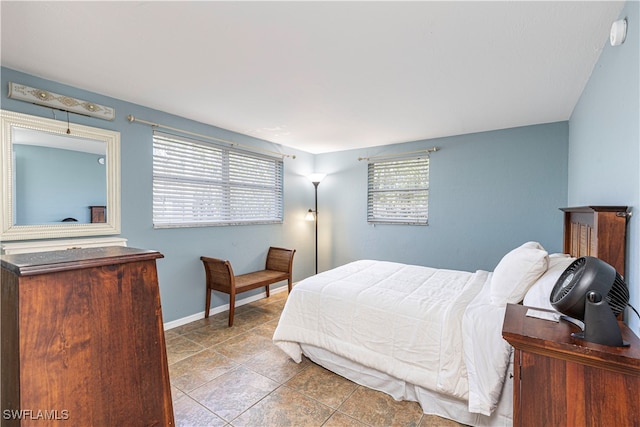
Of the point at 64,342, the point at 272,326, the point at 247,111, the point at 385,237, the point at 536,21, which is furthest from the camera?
the point at 385,237

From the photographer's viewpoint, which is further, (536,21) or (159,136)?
(159,136)

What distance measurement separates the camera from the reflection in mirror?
7.32 feet

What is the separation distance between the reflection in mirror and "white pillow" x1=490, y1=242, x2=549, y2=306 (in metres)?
3.34

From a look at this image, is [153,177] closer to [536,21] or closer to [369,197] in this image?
[369,197]

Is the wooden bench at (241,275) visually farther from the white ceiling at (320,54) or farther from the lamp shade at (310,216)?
the white ceiling at (320,54)

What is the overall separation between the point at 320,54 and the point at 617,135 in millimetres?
1741

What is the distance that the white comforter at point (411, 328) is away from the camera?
1628mm

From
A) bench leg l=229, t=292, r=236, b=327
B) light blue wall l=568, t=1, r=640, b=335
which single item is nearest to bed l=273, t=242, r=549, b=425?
light blue wall l=568, t=1, r=640, b=335

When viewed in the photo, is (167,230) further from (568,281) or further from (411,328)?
(568,281)

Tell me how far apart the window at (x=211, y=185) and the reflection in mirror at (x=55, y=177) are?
54cm

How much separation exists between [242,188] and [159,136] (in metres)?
1.21

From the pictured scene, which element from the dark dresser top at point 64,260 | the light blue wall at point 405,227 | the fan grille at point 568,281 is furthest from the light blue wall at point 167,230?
the fan grille at point 568,281

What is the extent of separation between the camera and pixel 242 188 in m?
3.98

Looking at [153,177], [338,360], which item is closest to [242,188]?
[153,177]
